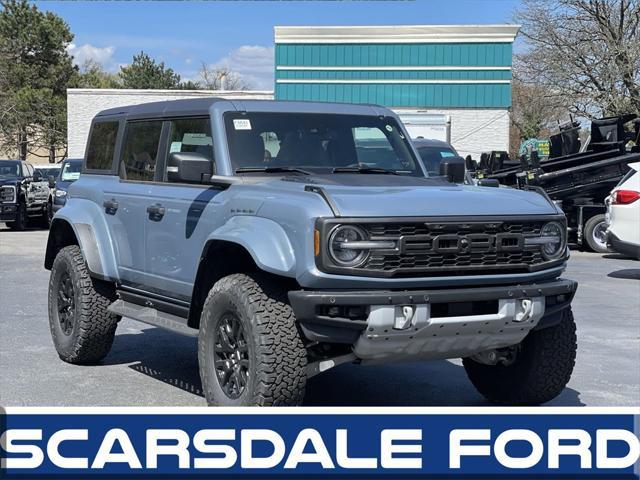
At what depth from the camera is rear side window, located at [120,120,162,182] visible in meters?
7.06

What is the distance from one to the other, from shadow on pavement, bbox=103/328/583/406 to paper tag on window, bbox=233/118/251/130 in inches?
76.0

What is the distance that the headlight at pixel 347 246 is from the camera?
4980 mm

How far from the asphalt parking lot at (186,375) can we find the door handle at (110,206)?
128 cm

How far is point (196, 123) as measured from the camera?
6.62 metres

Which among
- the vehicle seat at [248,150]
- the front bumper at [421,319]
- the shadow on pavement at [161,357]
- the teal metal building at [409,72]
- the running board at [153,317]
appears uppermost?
the teal metal building at [409,72]

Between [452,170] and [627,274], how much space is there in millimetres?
9009

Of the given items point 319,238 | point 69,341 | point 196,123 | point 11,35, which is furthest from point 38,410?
point 11,35

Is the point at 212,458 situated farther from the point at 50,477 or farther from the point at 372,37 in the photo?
the point at 372,37

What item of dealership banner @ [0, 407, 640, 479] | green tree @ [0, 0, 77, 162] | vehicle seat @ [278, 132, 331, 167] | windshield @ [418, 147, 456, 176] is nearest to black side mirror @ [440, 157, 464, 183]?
vehicle seat @ [278, 132, 331, 167]

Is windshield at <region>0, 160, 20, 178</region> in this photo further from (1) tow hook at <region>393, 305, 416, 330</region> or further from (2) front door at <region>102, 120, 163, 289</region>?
(1) tow hook at <region>393, 305, 416, 330</region>

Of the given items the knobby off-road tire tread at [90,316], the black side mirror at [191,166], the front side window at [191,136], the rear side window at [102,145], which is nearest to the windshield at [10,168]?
the rear side window at [102,145]

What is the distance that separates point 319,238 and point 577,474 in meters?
1.78

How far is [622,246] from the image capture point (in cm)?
1348

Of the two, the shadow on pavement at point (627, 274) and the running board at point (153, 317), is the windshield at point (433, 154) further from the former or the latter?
the running board at point (153, 317)
